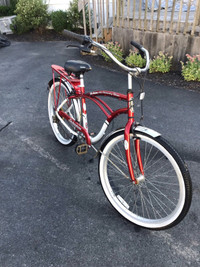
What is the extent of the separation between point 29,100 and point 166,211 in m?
3.88

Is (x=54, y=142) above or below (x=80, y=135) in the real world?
below

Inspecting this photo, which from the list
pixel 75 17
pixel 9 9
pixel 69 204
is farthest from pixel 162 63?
pixel 9 9

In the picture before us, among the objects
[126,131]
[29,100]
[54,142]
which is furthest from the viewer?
[29,100]

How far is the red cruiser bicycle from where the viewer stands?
80.1 inches

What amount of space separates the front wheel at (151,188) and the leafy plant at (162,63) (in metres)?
3.44

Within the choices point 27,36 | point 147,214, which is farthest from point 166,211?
point 27,36

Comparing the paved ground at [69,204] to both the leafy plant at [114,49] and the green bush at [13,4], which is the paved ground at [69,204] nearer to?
the leafy plant at [114,49]

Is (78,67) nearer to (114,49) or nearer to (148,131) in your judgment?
(148,131)

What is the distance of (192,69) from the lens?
18.0 ft

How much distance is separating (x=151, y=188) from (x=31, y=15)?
→ 974 cm

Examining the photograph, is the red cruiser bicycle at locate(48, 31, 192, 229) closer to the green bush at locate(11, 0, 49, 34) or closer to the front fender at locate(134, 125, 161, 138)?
the front fender at locate(134, 125, 161, 138)

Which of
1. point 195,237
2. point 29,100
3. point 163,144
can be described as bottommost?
point 195,237

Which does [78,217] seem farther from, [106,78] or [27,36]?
[27,36]

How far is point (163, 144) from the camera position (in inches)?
78.1
